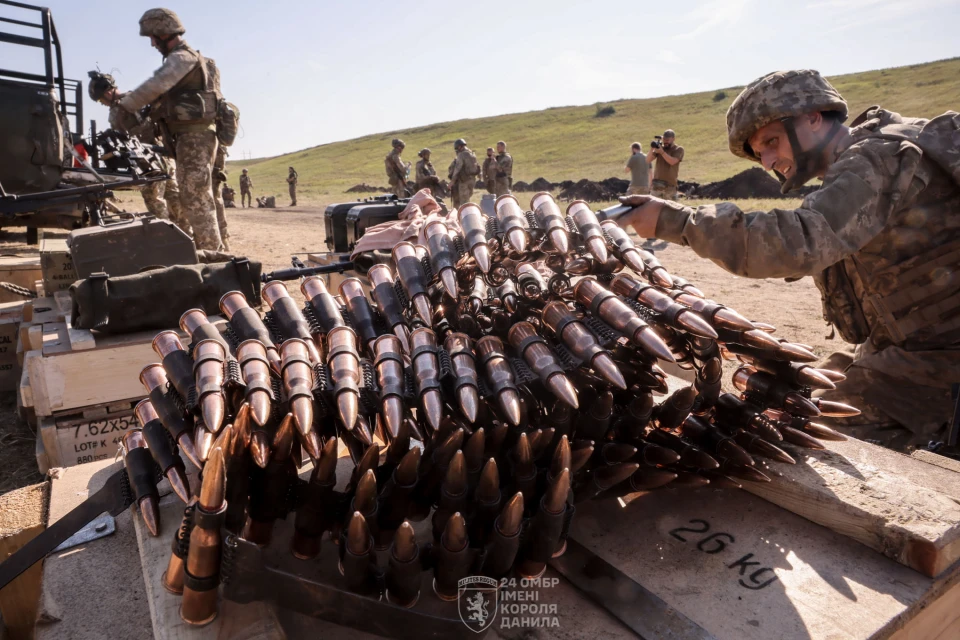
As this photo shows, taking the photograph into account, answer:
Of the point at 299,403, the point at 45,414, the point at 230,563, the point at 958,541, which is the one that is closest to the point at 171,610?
the point at 230,563

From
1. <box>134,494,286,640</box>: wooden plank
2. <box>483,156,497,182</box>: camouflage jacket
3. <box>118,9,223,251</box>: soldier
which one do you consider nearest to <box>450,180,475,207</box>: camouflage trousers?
<box>483,156,497,182</box>: camouflage jacket

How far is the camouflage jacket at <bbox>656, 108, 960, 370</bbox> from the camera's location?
9.23 ft

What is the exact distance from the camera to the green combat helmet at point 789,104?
3318 mm

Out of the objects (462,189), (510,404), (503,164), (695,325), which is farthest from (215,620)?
(503,164)

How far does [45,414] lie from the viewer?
13.2ft

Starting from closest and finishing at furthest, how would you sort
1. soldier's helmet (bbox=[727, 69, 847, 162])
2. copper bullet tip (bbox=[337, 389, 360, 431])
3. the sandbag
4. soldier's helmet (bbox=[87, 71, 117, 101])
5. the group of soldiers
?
copper bullet tip (bbox=[337, 389, 360, 431]) → soldier's helmet (bbox=[727, 69, 847, 162]) → the sandbag → soldier's helmet (bbox=[87, 71, 117, 101]) → the group of soldiers

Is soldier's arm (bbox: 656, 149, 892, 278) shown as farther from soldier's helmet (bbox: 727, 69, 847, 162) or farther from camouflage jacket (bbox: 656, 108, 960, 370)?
soldier's helmet (bbox: 727, 69, 847, 162)

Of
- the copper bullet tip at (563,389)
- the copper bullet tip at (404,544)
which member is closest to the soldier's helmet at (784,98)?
the copper bullet tip at (563,389)

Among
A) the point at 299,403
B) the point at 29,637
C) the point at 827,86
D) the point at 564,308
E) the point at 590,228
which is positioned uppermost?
the point at 827,86

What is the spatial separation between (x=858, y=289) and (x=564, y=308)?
2.42 metres

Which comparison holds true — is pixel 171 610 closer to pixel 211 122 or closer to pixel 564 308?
pixel 564 308

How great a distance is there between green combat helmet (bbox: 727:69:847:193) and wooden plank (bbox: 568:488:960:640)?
2053 millimetres

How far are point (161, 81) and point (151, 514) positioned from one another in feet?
23.1

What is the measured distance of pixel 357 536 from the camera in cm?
170
